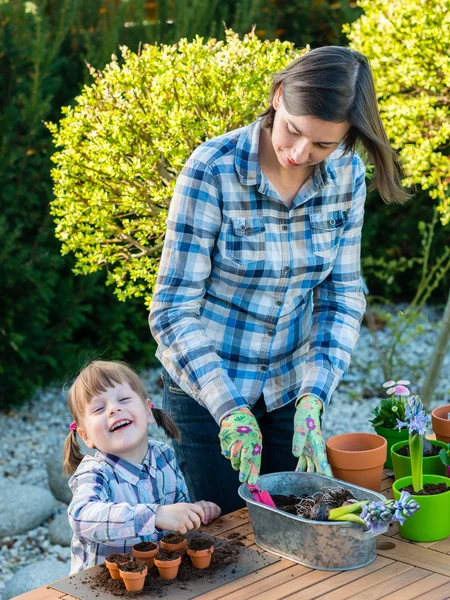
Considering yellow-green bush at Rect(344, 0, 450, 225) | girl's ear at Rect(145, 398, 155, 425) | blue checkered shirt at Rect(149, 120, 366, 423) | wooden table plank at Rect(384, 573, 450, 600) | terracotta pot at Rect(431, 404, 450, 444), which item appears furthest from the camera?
yellow-green bush at Rect(344, 0, 450, 225)

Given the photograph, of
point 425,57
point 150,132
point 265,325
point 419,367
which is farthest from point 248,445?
point 419,367

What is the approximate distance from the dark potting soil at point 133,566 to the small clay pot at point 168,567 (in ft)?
0.09

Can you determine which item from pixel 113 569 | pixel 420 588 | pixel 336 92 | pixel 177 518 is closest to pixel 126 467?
pixel 177 518

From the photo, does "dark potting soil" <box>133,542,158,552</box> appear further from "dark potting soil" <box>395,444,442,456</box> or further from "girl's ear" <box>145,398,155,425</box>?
"dark potting soil" <box>395,444,442,456</box>

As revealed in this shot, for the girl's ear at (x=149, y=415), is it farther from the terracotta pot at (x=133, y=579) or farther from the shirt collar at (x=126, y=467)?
the terracotta pot at (x=133, y=579)

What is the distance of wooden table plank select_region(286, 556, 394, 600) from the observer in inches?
63.9

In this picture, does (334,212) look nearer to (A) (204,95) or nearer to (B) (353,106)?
(B) (353,106)

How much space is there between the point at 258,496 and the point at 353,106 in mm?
839

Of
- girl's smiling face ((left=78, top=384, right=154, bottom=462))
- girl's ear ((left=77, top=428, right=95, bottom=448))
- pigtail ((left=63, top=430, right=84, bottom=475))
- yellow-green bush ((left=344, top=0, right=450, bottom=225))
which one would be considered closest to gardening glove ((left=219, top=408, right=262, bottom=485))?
girl's smiling face ((left=78, top=384, right=154, bottom=462))

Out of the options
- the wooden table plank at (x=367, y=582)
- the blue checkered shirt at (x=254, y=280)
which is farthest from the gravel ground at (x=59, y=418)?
the wooden table plank at (x=367, y=582)

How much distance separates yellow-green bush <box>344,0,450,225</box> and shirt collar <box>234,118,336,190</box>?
1.59m

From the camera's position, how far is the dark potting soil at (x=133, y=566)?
1640 millimetres

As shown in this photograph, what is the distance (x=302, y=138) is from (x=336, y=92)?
4.6 inches

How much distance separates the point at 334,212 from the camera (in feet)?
7.13
